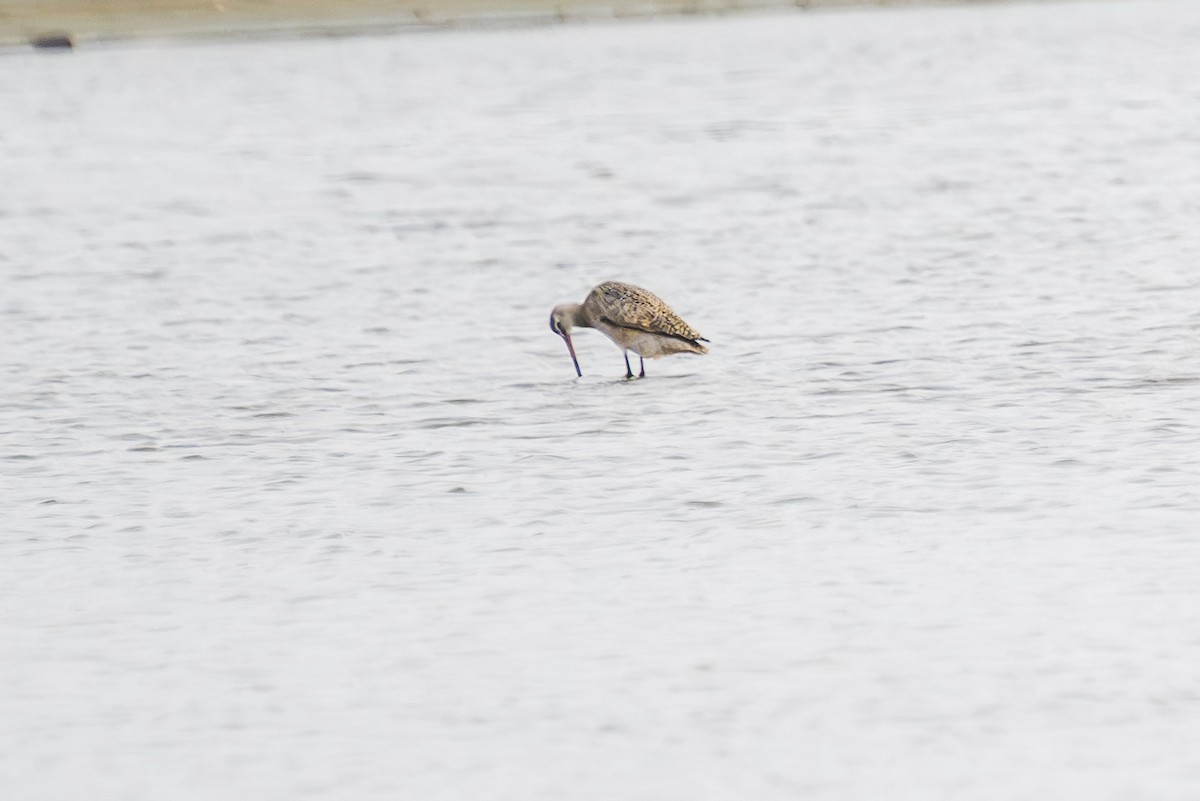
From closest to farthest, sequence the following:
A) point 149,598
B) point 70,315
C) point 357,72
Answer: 1. point 149,598
2. point 70,315
3. point 357,72

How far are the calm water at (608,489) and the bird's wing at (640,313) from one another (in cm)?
37

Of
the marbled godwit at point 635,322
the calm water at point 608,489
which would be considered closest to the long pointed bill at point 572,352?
the marbled godwit at point 635,322

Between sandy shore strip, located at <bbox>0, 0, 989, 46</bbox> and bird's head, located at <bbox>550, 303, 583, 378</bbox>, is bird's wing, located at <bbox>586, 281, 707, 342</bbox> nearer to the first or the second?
bird's head, located at <bbox>550, 303, 583, 378</bbox>

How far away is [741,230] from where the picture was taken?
19.7m

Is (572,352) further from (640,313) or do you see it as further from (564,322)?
(640,313)

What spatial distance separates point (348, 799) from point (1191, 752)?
2.41 m

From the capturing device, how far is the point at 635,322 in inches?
511

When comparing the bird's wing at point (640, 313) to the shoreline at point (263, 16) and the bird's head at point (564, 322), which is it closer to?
the bird's head at point (564, 322)

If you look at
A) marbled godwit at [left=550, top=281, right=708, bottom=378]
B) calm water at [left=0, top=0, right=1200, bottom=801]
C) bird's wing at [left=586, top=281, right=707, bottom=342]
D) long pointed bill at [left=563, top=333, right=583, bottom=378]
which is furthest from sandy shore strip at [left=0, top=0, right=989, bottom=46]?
bird's wing at [left=586, top=281, right=707, bottom=342]

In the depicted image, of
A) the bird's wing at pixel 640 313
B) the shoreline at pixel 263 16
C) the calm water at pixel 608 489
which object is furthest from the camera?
the shoreline at pixel 263 16

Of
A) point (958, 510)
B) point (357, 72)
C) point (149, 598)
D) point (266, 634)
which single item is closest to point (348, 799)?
point (266, 634)

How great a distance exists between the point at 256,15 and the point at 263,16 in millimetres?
168

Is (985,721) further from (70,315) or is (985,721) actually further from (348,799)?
(70,315)

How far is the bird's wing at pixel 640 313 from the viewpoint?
1291 cm
